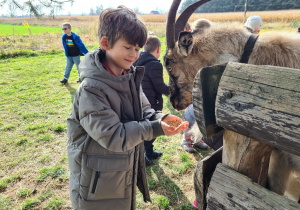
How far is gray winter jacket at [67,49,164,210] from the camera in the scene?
156 cm

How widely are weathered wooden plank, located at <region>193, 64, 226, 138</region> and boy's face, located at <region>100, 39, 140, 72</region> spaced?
0.83m

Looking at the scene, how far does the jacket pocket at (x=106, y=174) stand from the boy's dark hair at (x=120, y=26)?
1.01m

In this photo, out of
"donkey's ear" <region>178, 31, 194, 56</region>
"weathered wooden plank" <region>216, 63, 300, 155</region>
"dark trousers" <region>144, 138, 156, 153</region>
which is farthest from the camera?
"dark trousers" <region>144, 138, 156, 153</region>

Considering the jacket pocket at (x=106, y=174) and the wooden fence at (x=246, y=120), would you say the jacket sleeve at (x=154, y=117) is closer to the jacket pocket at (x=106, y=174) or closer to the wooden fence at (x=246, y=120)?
the jacket pocket at (x=106, y=174)

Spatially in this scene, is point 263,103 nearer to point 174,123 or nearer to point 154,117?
point 174,123

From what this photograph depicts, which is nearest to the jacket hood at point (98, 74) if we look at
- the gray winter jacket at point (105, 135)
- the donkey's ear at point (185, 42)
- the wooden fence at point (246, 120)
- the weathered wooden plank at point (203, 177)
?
the gray winter jacket at point (105, 135)

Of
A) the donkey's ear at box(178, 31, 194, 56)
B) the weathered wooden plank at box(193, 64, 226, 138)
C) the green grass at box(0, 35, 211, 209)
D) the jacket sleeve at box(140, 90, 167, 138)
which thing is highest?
the donkey's ear at box(178, 31, 194, 56)

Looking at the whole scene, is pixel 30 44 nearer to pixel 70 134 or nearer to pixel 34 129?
pixel 34 129

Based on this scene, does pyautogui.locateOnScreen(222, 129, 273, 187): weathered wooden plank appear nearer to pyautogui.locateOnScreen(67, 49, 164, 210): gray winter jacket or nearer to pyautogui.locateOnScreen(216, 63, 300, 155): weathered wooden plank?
pyautogui.locateOnScreen(216, 63, 300, 155): weathered wooden plank

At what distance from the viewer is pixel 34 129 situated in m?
5.61

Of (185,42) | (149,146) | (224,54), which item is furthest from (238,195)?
(149,146)

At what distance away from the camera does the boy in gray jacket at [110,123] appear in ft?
5.16

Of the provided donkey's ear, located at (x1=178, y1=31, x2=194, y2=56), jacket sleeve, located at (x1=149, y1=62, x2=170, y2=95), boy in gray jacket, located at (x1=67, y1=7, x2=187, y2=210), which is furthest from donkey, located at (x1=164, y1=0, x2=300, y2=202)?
boy in gray jacket, located at (x1=67, y1=7, x2=187, y2=210)

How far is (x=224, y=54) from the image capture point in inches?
96.4
